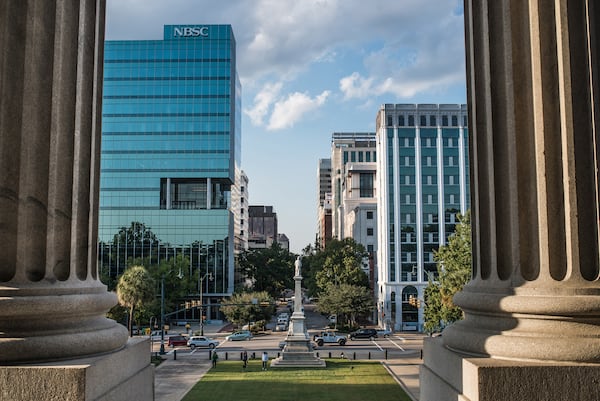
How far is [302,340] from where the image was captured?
45281 mm

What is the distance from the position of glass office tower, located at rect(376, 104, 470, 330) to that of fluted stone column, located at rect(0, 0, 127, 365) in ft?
214

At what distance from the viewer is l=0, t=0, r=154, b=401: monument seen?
5.29 meters

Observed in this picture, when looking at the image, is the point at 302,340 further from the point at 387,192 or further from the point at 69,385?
the point at 69,385

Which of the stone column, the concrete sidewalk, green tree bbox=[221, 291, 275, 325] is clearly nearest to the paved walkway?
the concrete sidewalk

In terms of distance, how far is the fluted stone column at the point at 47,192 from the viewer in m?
5.43

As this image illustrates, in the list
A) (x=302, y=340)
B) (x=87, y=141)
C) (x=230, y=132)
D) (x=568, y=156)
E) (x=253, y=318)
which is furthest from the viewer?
(x=230, y=132)

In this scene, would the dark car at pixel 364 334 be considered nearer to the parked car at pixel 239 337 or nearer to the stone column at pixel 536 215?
the parked car at pixel 239 337

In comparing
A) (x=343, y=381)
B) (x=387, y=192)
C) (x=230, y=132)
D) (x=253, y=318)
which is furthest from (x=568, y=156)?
(x=230, y=132)

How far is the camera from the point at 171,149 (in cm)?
8412

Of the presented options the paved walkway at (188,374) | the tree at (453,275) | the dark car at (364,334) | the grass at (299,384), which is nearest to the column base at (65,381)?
the grass at (299,384)

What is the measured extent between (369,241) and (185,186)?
27930 mm

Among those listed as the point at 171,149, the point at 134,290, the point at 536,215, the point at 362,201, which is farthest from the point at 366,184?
the point at 536,215

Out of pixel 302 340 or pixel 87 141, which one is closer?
pixel 87 141

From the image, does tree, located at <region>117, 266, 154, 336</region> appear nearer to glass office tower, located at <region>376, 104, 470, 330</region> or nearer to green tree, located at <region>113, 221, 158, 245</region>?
glass office tower, located at <region>376, 104, 470, 330</region>
